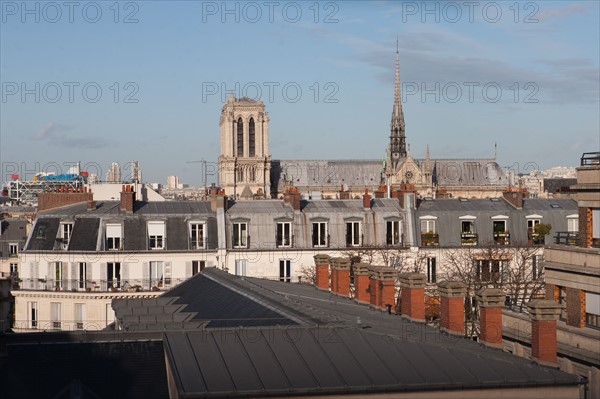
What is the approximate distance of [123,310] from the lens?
2964 centimetres

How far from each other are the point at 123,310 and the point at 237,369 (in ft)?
34.1

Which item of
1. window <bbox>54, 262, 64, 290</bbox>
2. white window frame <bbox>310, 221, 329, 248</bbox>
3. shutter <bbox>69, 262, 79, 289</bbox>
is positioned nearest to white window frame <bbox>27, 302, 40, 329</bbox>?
window <bbox>54, 262, 64, 290</bbox>

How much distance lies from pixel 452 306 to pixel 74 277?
32584 mm

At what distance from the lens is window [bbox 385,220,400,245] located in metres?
60.2

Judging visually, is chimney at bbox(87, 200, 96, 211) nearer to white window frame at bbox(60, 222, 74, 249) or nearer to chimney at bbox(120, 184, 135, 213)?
chimney at bbox(120, 184, 135, 213)

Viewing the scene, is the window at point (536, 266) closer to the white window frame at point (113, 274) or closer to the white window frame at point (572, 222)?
the white window frame at point (572, 222)

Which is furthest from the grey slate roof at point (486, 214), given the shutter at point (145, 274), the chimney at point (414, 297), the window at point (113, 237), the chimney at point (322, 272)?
the chimney at point (414, 297)

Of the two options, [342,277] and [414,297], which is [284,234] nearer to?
[342,277]

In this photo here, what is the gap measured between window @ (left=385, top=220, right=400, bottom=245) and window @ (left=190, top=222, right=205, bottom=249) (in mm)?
9081

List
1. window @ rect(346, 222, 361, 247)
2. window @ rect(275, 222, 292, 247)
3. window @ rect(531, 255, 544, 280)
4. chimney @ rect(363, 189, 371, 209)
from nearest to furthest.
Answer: window @ rect(531, 255, 544, 280)
window @ rect(275, 222, 292, 247)
window @ rect(346, 222, 361, 247)
chimney @ rect(363, 189, 371, 209)

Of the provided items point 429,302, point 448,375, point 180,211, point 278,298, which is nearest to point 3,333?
point 448,375

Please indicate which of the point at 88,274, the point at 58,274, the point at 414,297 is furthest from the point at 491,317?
the point at 58,274

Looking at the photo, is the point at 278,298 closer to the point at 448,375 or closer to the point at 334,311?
the point at 334,311

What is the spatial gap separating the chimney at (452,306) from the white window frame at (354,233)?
33.8m
